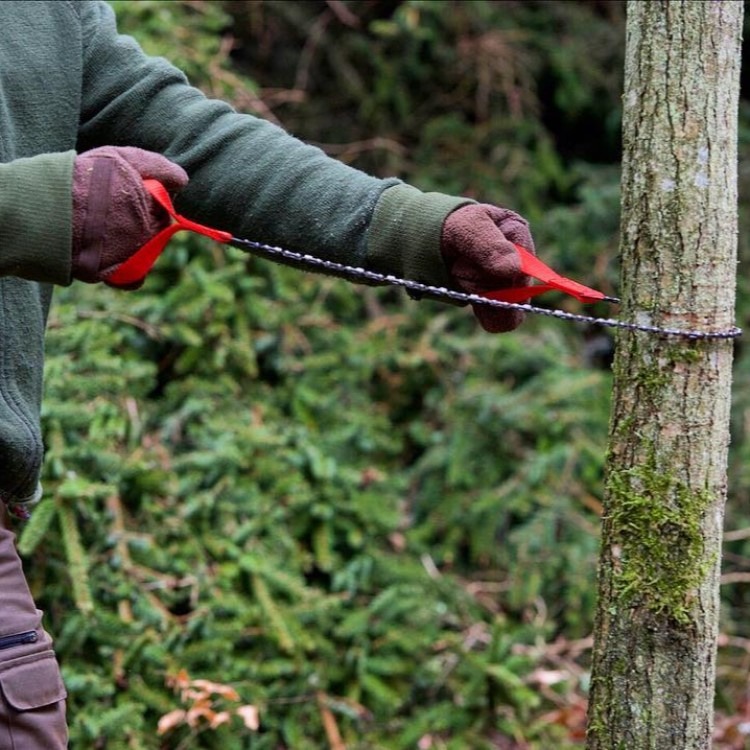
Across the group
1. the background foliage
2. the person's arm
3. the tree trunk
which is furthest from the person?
the background foliage

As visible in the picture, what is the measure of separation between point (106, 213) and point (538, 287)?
67 centimetres

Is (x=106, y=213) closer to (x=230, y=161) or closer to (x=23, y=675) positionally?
(x=230, y=161)

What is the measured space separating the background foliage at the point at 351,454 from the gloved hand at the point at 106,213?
4.17 feet

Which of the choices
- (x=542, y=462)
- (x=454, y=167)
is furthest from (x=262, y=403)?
(x=454, y=167)

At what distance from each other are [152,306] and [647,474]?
2.03m

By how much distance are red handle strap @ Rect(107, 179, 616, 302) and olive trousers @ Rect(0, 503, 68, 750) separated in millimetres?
469

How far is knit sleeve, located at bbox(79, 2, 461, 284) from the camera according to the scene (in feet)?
5.59

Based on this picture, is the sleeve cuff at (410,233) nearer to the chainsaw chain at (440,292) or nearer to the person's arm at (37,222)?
the chainsaw chain at (440,292)

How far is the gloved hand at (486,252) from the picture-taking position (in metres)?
1.55

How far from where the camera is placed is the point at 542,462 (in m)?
3.60

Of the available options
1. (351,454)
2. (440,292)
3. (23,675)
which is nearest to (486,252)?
(440,292)

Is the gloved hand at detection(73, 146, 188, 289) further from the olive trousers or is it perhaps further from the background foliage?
the background foliage

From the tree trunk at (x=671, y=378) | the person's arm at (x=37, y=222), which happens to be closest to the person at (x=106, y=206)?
the person's arm at (x=37, y=222)

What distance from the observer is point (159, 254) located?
1.51m
